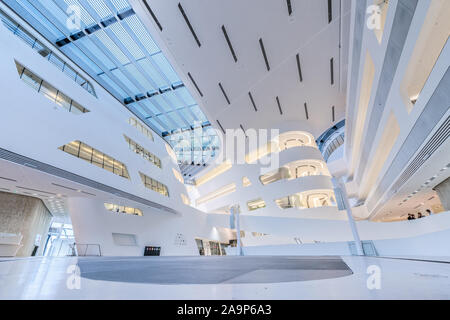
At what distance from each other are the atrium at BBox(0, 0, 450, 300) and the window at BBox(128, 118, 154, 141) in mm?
150

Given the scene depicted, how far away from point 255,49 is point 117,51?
9.11 m

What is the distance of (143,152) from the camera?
61.8 feet

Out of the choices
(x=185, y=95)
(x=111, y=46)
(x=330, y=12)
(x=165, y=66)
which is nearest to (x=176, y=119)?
(x=185, y=95)

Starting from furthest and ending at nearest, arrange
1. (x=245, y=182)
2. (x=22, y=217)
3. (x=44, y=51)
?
Answer: (x=245, y=182), (x=22, y=217), (x=44, y=51)

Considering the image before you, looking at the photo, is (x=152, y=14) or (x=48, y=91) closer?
(x=152, y=14)

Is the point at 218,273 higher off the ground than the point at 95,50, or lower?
lower

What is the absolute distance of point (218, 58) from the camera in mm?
11734

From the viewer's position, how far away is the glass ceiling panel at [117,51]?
1109 cm

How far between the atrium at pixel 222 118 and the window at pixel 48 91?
0.29 ft

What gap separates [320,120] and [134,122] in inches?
674

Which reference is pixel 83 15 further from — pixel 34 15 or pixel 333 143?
pixel 333 143

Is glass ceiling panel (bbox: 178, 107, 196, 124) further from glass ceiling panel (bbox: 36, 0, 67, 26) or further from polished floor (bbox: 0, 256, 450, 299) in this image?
polished floor (bbox: 0, 256, 450, 299)

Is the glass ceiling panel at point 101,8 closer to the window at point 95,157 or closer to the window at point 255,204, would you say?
the window at point 95,157

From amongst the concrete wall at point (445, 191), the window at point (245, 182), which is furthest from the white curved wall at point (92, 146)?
the concrete wall at point (445, 191)
